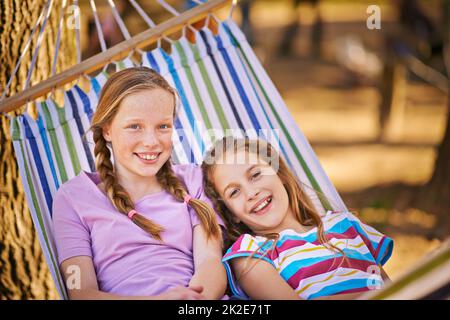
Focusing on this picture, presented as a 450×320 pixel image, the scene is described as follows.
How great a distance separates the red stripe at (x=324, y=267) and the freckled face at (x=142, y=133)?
0.45 m

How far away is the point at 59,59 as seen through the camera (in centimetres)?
234

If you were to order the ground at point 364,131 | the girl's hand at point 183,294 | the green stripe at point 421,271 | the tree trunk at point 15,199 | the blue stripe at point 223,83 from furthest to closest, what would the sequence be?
1. the ground at point 364,131
2. the tree trunk at point 15,199
3. the blue stripe at point 223,83
4. the girl's hand at point 183,294
5. the green stripe at point 421,271

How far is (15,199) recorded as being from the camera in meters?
2.17

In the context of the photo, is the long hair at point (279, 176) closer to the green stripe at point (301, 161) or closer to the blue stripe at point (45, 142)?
the green stripe at point (301, 161)

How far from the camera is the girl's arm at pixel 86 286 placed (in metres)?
1.60

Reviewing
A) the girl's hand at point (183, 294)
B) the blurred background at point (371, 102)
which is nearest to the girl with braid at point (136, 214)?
the girl's hand at point (183, 294)

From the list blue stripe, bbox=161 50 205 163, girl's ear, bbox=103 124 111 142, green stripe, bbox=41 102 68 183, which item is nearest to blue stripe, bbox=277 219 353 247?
blue stripe, bbox=161 50 205 163

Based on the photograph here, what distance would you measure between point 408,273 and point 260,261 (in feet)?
1.82

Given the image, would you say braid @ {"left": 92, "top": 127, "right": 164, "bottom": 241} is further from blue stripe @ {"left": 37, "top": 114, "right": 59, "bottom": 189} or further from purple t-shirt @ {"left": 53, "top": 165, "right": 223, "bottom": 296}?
blue stripe @ {"left": 37, "top": 114, "right": 59, "bottom": 189}

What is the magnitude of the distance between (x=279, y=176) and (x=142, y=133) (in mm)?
384

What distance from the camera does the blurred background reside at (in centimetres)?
340

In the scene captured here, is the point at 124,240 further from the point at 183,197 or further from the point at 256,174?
the point at 256,174

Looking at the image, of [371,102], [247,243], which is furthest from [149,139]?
[371,102]

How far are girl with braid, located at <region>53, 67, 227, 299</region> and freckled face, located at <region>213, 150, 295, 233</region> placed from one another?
0.06m
